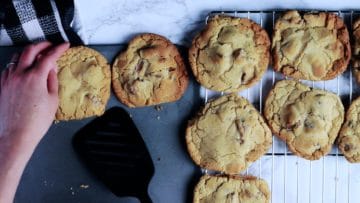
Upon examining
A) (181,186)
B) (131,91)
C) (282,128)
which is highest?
(131,91)

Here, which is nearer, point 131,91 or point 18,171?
point 18,171

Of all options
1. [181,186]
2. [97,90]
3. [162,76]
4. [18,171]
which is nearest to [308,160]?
[181,186]

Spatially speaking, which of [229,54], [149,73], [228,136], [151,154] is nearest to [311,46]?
[229,54]

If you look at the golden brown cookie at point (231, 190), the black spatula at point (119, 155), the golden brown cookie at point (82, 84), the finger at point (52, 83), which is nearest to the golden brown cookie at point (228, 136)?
the golden brown cookie at point (231, 190)

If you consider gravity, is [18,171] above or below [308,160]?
above

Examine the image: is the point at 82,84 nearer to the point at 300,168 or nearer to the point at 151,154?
the point at 151,154

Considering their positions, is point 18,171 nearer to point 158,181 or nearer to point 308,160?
point 158,181

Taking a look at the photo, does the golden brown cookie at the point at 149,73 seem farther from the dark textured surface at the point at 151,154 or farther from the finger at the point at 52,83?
the finger at the point at 52,83
